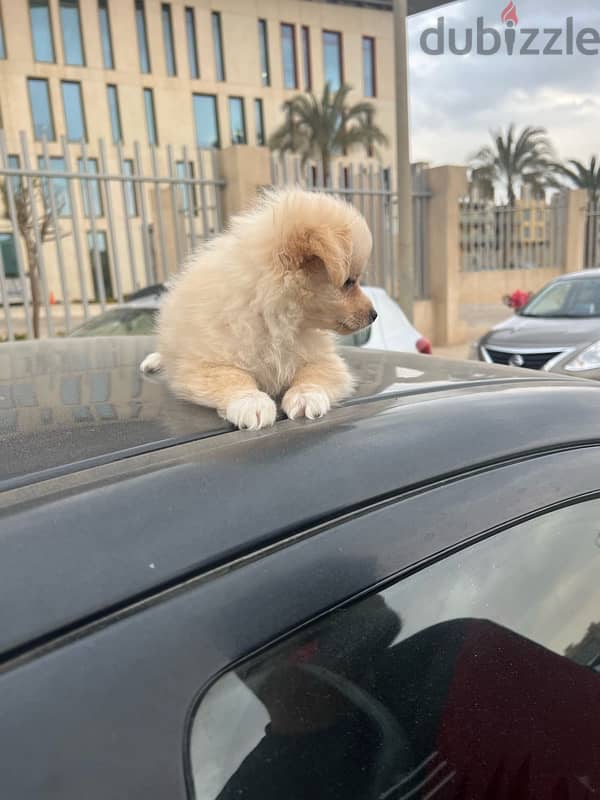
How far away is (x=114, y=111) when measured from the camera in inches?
991

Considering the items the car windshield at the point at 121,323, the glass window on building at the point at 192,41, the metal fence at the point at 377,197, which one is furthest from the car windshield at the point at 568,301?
the glass window on building at the point at 192,41

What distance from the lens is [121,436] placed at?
1.11 metres

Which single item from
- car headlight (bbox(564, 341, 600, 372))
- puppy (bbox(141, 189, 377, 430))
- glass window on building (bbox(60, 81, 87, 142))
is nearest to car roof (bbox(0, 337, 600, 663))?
puppy (bbox(141, 189, 377, 430))

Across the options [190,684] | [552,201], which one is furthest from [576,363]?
[552,201]

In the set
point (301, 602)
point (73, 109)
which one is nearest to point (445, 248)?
point (301, 602)

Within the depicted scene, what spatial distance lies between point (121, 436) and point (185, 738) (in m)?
0.54

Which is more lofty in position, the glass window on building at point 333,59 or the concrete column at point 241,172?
the glass window on building at point 333,59

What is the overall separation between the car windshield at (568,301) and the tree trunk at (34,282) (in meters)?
6.33

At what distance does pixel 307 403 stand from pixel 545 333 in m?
6.59

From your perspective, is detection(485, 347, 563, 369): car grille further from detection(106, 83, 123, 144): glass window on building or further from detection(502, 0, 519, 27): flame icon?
detection(106, 83, 123, 144): glass window on building

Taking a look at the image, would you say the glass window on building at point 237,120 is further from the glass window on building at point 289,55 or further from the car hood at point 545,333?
the car hood at point 545,333

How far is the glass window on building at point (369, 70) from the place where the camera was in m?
29.3

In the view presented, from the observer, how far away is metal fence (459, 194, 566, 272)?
13961 mm

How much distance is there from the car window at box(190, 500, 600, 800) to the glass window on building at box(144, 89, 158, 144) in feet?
91.1
